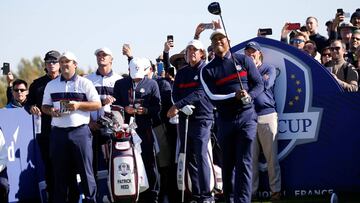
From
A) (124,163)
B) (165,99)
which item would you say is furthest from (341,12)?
(124,163)

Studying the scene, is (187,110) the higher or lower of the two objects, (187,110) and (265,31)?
the lower

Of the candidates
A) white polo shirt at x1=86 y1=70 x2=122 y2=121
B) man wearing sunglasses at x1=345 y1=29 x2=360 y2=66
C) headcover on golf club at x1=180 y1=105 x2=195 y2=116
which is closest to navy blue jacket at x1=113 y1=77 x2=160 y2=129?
white polo shirt at x1=86 y1=70 x2=122 y2=121

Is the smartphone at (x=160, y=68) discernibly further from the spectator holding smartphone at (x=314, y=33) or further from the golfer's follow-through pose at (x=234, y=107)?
the golfer's follow-through pose at (x=234, y=107)

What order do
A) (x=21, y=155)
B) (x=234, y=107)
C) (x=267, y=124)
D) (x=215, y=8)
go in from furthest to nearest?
(x=21, y=155) < (x=267, y=124) < (x=215, y=8) < (x=234, y=107)

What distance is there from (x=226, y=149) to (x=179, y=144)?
2.10 meters

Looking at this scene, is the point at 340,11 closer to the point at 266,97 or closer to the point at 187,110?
the point at 266,97

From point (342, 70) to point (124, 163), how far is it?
366 centimetres

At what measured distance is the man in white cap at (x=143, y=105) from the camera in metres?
14.6

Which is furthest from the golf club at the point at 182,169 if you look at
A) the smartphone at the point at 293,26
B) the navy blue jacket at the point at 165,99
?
the smartphone at the point at 293,26

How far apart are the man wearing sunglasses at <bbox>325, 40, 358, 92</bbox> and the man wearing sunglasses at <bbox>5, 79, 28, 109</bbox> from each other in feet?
17.0

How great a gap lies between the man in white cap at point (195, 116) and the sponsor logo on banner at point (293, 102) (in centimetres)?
126

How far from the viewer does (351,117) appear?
47.3 ft

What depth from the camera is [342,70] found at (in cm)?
1479

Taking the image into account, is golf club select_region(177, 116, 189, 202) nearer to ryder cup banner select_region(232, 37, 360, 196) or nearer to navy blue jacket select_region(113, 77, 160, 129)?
navy blue jacket select_region(113, 77, 160, 129)
